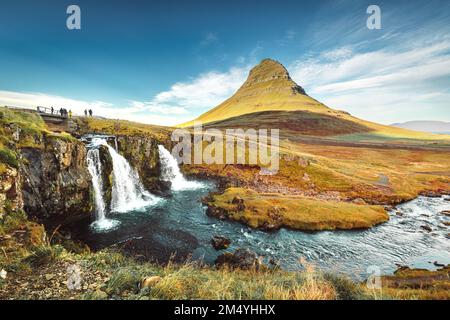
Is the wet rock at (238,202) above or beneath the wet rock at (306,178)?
beneath

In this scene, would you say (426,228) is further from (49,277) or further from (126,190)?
(126,190)

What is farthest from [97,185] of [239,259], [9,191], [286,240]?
[286,240]

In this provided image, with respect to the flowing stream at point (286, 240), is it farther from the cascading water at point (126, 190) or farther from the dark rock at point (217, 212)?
the cascading water at point (126, 190)

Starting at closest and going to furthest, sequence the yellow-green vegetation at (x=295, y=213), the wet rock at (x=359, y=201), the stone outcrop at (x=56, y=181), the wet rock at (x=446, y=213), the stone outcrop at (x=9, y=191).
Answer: the stone outcrop at (x=9, y=191)
the stone outcrop at (x=56, y=181)
the yellow-green vegetation at (x=295, y=213)
the wet rock at (x=446, y=213)
the wet rock at (x=359, y=201)

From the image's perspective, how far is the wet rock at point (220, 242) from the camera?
21.1 m

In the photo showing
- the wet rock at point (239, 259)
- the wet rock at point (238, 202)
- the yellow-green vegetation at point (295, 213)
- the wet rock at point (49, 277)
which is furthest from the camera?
the wet rock at point (238, 202)

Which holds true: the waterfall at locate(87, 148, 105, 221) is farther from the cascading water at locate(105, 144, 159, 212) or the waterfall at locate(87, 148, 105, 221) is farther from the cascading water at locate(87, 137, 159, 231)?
the cascading water at locate(105, 144, 159, 212)

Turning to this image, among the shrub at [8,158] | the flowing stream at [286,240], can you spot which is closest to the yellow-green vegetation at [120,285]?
the shrub at [8,158]

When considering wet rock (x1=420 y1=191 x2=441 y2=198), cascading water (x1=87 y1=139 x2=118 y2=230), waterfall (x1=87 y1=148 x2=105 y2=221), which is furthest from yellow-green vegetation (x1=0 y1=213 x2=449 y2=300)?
wet rock (x1=420 y1=191 x2=441 y2=198)

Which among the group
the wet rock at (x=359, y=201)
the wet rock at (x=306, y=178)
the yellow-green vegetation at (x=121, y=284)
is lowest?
the wet rock at (x=359, y=201)

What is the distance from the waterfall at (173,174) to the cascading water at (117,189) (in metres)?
7.81

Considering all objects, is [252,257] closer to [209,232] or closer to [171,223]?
[209,232]

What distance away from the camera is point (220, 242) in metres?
21.4

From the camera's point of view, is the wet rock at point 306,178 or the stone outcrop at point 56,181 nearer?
the stone outcrop at point 56,181
